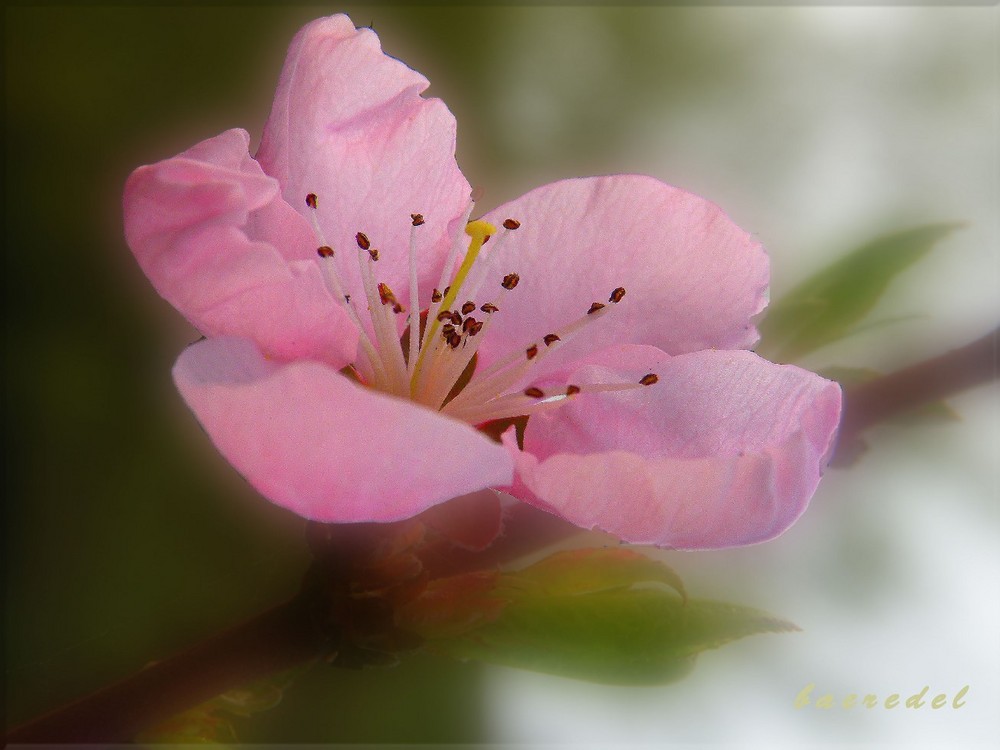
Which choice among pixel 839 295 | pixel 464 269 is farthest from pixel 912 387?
pixel 464 269

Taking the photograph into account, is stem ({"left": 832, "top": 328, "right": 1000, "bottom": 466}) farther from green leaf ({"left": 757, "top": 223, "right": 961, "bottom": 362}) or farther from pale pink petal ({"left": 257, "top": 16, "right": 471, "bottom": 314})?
pale pink petal ({"left": 257, "top": 16, "right": 471, "bottom": 314})

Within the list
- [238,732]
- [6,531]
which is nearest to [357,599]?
[238,732]

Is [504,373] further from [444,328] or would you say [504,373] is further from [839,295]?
[839,295]

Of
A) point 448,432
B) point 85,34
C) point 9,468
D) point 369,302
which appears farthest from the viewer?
point 85,34

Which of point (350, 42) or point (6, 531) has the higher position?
point (350, 42)

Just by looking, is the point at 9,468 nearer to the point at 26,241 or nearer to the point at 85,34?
the point at 26,241

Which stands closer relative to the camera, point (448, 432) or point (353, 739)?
point (448, 432)
